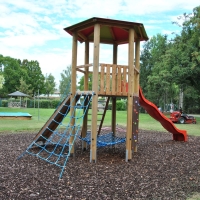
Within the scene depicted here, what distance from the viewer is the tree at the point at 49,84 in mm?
72800

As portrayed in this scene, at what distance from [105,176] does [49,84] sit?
2706 inches

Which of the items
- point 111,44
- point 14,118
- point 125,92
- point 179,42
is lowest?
point 14,118

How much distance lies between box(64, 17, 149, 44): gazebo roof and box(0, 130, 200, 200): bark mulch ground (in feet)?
11.4

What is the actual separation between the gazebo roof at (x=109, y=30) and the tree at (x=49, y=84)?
64974 mm

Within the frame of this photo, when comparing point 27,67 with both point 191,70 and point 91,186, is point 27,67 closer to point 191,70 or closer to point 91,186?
point 191,70

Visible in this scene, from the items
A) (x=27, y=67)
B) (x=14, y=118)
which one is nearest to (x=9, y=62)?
(x=27, y=67)

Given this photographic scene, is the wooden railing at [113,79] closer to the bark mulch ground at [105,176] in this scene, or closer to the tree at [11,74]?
the bark mulch ground at [105,176]

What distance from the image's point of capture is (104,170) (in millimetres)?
6059

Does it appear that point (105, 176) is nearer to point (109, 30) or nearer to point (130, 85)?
point (130, 85)

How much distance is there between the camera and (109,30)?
809cm

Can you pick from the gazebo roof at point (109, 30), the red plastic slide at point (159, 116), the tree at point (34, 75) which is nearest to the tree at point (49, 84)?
the tree at point (34, 75)

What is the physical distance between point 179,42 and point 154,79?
32.5 feet

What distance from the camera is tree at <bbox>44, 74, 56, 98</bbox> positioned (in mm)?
72800

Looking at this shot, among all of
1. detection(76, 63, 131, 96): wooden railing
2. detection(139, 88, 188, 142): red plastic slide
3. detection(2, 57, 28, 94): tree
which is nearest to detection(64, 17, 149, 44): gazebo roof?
detection(76, 63, 131, 96): wooden railing
